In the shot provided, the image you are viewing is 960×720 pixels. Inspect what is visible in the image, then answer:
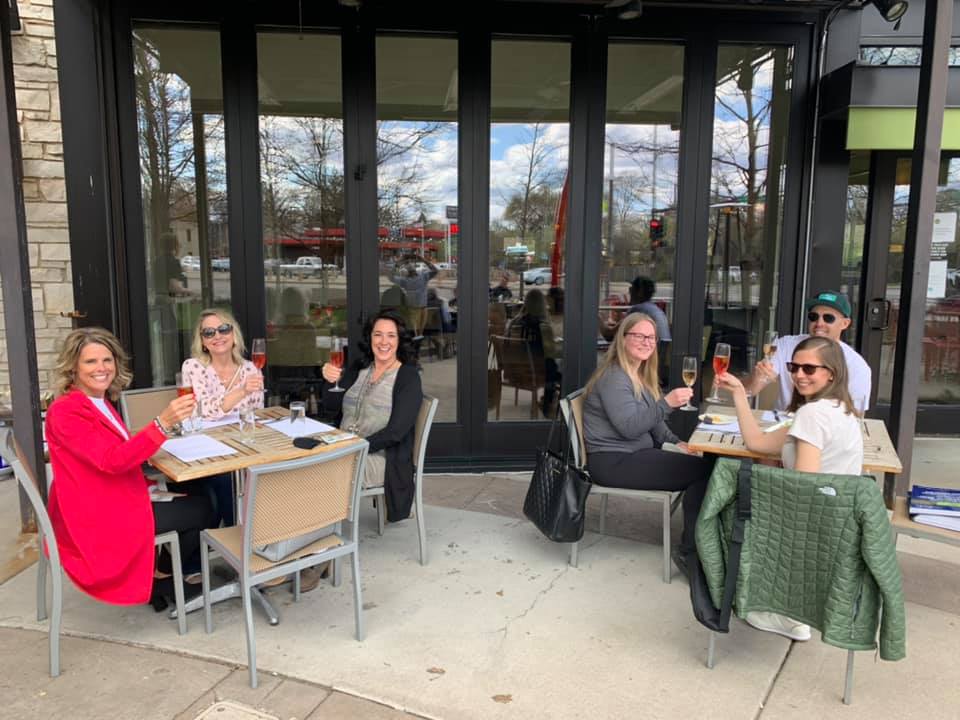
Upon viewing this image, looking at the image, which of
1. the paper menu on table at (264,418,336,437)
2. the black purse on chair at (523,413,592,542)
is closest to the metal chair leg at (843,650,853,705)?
the black purse on chair at (523,413,592,542)

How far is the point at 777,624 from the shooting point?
251 cm

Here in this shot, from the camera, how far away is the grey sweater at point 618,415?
3.39 m

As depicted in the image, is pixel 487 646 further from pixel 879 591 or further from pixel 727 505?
pixel 879 591

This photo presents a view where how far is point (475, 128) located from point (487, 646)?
3353 millimetres

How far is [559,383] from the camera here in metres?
5.16

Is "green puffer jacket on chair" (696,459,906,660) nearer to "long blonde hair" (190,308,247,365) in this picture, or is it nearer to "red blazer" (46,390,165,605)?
"red blazer" (46,390,165,605)

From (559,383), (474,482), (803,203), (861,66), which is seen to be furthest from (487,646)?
(861,66)

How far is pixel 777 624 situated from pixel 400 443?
1821mm

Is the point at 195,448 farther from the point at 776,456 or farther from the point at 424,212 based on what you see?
the point at 424,212

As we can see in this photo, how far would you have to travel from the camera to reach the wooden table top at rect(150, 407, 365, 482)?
269 cm

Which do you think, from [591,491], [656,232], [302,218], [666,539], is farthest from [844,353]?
[302,218]

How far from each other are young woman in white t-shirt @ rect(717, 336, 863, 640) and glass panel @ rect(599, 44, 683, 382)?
7.89 ft

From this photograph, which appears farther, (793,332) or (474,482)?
(793,332)

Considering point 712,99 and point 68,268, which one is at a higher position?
point 712,99
